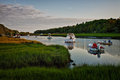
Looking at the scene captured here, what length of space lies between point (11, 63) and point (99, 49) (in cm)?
2303

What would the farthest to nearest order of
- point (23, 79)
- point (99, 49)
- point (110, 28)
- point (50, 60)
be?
point (110, 28) < point (99, 49) < point (50, 60) < point (23, 79)

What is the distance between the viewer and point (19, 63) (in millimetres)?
11961

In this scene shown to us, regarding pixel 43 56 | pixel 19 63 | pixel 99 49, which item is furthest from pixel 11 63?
pixel 99 49

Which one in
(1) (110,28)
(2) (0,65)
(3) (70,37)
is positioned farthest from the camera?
(1) (110,28)

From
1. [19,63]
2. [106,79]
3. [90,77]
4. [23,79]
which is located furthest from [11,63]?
[106,79]

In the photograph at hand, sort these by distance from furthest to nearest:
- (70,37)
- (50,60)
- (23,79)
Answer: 1. (70,37)
2. (50,60)
3. (23,79)

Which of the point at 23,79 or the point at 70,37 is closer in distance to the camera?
the point at 23,79

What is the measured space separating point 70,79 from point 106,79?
2047mm

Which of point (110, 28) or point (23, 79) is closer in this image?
point (23, 79)

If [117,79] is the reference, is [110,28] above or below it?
above

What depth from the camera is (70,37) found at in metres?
68.8

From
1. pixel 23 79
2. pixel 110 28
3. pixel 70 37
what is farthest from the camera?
pixel 110 28

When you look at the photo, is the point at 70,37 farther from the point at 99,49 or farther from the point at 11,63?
the point at 11,63

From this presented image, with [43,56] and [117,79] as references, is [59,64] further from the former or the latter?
[117,79]
